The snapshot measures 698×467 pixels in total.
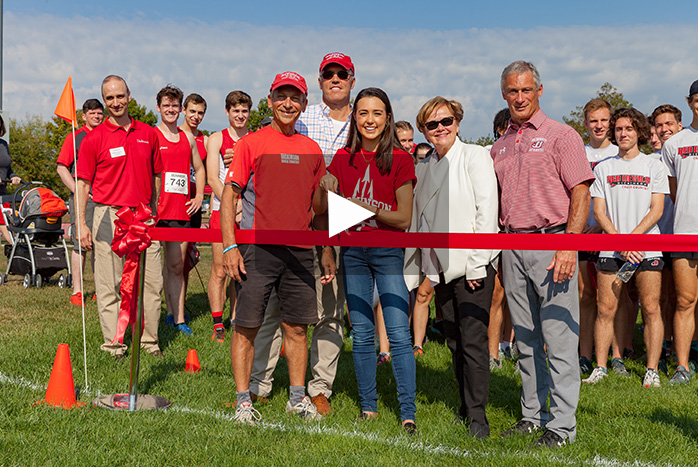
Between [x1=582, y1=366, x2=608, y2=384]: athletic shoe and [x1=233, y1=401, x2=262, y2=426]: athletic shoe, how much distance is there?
3.16 metres

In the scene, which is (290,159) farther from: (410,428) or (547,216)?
(410,428)

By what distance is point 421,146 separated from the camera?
8352 millimetres

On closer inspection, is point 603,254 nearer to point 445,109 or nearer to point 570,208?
point 570,208

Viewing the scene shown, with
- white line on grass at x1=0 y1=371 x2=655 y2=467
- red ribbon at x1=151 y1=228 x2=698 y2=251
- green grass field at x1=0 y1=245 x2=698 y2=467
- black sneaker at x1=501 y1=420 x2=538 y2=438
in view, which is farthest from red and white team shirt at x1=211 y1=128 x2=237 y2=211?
black sneaker at x1=501 y1=420 x2=538 y2=438

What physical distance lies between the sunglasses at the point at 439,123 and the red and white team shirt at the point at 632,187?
7.82 feet

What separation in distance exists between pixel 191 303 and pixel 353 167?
594cm

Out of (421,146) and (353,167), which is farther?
(421,146)

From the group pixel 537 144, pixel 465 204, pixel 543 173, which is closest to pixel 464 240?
pixel 465 204

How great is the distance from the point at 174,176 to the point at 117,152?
3.65 ft

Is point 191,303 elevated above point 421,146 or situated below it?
below

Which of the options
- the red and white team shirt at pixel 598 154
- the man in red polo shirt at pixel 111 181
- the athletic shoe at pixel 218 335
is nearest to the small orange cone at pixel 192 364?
the man in red polo shirt at pixel 111 181

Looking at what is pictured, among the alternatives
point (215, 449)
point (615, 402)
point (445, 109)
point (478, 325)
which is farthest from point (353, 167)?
point (615, 402)

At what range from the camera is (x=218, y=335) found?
694cm

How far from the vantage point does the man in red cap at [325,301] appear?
4.68m
